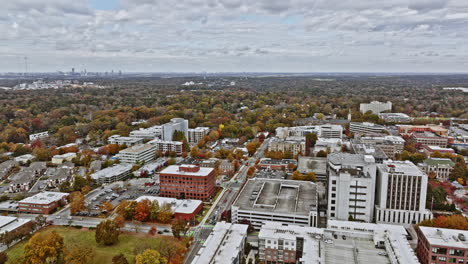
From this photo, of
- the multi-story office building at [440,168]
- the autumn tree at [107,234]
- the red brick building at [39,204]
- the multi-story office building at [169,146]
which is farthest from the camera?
the multi-story office building at [169,146]

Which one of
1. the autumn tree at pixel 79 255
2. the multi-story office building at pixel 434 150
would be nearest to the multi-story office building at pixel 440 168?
the multi-story office building at pixel 434 150

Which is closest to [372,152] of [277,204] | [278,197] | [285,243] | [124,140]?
[278,197]

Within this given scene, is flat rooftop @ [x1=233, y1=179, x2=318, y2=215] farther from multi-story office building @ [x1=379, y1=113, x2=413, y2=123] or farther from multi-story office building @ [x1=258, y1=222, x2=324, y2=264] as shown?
multi-story office building @ [x1=379, y1=113, x2=413, y2=123]

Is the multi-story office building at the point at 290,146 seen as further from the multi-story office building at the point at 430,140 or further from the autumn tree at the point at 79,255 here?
the autumn tree at the point at 79,255

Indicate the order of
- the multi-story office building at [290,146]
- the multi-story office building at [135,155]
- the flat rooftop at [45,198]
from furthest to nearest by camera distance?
1. the multi-story office building at [290,146]
2. the multi-story office building at [135,155]
3. the flat rooftop at [45,198]

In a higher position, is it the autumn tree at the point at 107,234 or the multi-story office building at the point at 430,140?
the multi-story office building at the point at 430,140

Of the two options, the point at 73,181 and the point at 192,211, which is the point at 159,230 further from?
the point at 73,181

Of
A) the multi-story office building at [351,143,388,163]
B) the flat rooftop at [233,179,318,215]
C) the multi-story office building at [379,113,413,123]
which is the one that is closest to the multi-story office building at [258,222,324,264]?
the flat rooftop at [233,179,318,215]
